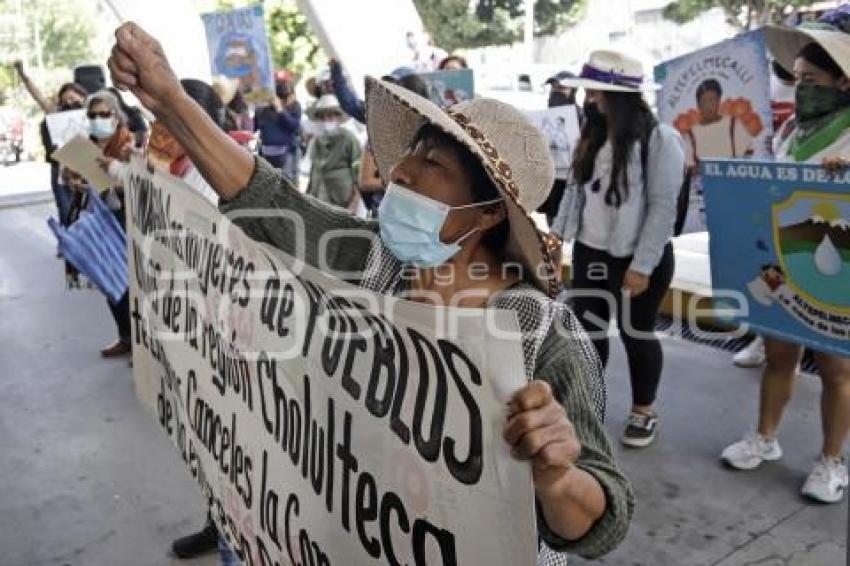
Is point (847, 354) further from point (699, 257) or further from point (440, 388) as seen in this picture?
point (699, 257)

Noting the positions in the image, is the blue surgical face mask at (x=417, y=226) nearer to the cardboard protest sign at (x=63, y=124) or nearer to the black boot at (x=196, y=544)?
the black boot at (x=196, y=544)

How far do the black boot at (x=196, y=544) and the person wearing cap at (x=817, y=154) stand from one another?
2080 mm

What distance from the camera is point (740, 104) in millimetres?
4234

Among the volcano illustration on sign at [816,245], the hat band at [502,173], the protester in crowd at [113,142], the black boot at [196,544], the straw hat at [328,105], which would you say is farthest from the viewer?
the straw hat at [328,105]

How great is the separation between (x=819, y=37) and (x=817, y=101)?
0.72 feet

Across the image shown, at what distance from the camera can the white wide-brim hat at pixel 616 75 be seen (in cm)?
338

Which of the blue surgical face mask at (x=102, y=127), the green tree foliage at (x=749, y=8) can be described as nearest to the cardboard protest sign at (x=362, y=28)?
the blue surgical face mask at (x=102, y=127)

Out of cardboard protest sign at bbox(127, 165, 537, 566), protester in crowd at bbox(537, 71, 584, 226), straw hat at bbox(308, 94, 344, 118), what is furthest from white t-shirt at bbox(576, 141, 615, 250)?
straw hat at bbox(308, 94, 344, 118)

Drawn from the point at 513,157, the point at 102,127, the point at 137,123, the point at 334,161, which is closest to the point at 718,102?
the point at 334,161

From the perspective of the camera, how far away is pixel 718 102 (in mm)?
4301

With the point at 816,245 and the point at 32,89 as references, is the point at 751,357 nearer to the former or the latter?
the point at 816,245

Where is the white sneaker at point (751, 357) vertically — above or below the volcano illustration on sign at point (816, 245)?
below

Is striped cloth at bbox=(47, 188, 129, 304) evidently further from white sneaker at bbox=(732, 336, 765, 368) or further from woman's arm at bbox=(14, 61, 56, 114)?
woman's arm at bbox=(14, 61, 56, 114)

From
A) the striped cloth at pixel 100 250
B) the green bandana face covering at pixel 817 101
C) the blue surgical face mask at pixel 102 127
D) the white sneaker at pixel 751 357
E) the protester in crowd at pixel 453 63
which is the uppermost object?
the green bandana face covering at pixel 817 101
